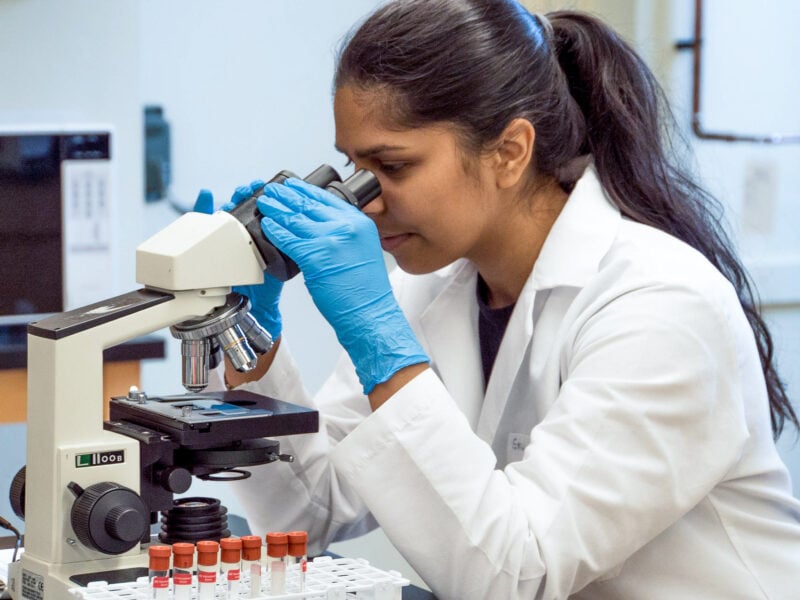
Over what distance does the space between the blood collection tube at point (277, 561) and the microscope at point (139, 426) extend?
0.49 ft

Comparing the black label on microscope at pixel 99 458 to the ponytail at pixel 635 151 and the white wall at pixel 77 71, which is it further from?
the white wall at pixel 77 71

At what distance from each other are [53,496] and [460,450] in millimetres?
432

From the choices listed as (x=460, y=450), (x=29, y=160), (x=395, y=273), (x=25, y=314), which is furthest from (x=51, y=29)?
(x=460, y=450)

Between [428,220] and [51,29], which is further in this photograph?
[51,29]

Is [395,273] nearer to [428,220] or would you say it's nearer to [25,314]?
[428,220]

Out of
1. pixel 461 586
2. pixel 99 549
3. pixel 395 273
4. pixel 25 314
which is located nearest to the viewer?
pixel 99 549

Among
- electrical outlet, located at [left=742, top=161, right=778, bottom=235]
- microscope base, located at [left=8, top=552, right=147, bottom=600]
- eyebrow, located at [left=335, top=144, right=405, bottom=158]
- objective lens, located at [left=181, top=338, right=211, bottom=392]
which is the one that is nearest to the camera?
microscope base, located at [left=8, top=552, right=147, bottom=600]

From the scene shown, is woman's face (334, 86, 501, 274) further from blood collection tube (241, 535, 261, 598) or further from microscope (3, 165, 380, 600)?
blood collection tube (241, 535, 261, 598)

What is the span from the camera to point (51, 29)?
310 centimetres

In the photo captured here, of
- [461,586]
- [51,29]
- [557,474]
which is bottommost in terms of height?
[461,586]

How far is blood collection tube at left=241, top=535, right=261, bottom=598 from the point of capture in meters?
1.03

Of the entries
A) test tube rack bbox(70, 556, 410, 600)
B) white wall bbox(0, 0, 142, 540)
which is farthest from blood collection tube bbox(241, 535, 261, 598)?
white wall bbox(0, 0, 142, 540)

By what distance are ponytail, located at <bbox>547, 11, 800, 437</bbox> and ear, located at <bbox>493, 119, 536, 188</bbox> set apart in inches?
5.5

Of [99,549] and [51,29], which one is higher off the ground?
[51,29]
